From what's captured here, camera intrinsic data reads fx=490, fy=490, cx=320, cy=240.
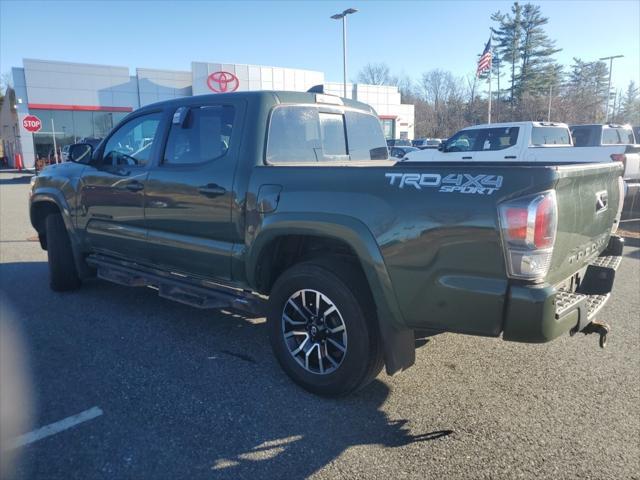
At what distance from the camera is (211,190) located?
3.80 m

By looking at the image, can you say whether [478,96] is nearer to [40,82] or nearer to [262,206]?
[40,82]

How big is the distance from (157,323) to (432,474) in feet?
10.2

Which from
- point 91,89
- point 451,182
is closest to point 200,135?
point 451,182

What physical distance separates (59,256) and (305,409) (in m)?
3.96

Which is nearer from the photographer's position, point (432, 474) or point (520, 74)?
point (432, 474)

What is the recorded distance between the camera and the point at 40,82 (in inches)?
1244

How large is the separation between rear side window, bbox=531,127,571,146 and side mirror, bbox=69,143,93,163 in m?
9.78

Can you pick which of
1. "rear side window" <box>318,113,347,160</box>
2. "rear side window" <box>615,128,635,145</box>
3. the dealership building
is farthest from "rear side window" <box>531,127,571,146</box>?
the dealership building

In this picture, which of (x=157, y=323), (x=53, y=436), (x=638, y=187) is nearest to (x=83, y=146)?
(x=157, y=323)

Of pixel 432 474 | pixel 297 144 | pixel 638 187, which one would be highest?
pixel 297 144

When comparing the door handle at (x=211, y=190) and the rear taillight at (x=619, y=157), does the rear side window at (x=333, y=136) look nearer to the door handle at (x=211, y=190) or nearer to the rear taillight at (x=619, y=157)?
the door handle at (x=211, y=190)

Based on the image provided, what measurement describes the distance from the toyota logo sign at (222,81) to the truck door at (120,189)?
31746mm

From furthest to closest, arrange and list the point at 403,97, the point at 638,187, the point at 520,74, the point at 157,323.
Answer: the point at 403,97, the point at 520,74, the point at 638,187, the point at 157,323

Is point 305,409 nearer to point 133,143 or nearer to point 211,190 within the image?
point 211,190
